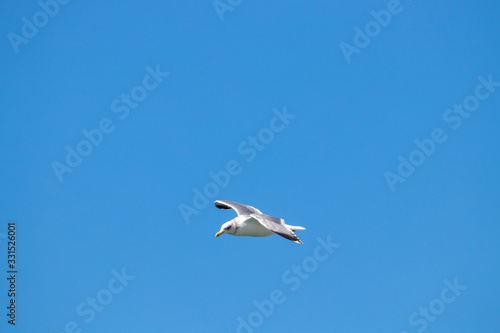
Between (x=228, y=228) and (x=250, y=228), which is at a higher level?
(x=228, y=228)

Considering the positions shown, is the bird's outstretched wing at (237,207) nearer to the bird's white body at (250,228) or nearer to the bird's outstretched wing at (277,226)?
the bird's white body at (250,228)

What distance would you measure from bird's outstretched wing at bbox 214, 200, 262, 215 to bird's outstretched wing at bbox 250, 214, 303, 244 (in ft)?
4.56

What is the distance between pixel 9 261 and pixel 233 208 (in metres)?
6.71

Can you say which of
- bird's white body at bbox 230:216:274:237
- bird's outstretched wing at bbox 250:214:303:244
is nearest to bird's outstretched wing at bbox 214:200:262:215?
bird's white body at bbox 230:216:274:237

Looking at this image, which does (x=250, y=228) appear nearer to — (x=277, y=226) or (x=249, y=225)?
(x=249, y=225)

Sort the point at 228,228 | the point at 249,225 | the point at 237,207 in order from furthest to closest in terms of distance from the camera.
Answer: the point at 237,207 < the point at 228,228 < the point at 249,225

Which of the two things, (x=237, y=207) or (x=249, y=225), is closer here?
(x=249, y=225)

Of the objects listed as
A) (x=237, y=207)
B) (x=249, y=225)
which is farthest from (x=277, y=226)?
(x=237, y=207)

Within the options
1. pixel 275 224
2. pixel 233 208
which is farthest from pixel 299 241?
pixel 233 208

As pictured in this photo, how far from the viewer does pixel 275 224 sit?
15398 millimetres

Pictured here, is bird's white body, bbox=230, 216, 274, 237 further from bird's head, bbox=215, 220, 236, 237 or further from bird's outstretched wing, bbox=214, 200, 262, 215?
bird's outstretched wing, bbox=214, 200, 262, 215

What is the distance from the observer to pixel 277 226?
598 inches

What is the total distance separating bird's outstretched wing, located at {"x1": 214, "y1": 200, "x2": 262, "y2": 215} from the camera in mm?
17766

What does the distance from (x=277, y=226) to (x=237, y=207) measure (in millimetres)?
3237
